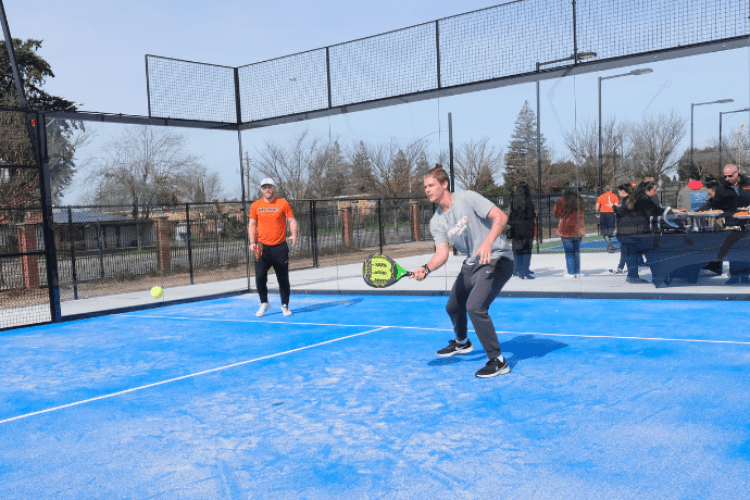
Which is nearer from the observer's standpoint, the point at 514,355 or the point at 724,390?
the point at 724,390

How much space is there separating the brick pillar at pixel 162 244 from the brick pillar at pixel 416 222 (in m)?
5.03

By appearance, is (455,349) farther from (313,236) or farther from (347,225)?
(313,236)

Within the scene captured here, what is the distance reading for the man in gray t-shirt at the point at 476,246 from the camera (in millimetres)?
5121

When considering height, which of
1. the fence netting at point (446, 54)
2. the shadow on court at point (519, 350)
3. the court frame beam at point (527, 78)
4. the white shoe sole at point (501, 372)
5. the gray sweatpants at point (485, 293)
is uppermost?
the fence netting at point (446, 54)

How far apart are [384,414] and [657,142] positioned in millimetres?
6755

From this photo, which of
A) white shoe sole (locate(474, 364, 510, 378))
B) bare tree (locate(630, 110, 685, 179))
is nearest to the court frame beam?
bare tree (locate(630, 110, 685, 179))

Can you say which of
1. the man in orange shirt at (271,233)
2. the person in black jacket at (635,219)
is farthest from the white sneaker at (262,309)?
the person in black jacket at (635,219)

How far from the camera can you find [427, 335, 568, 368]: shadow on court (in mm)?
5909

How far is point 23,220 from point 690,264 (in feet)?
33.6

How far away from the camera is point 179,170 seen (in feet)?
40.3

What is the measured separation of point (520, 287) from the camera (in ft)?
34.5

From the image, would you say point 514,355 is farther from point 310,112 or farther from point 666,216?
point 310,112

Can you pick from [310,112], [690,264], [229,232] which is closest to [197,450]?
[690,264]

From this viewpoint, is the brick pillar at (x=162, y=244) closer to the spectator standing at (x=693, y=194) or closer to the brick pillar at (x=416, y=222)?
the brick pillar at (x=416, y=222)
